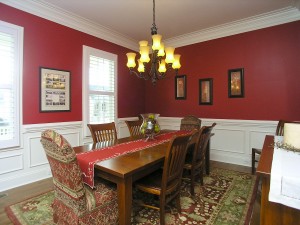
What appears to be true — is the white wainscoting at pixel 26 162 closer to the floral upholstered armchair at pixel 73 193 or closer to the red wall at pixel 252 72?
the floral upholstered armchair at pixel 73 193

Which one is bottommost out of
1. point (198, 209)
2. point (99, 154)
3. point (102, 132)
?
point (198, 209)

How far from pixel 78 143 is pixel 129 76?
213 centimetres

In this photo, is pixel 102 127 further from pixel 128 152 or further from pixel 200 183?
pixel 200 183

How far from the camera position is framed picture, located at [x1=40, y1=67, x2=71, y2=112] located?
10.1 ft

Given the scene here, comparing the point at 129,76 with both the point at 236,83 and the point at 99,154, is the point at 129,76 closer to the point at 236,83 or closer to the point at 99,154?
the point at 236,83

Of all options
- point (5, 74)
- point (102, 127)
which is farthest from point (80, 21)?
point (102, 127)

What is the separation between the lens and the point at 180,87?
4.61m

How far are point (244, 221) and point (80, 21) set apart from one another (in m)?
4.05

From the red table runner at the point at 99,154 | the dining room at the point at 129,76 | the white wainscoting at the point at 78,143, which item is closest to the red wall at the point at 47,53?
the dining room at the point at 129,76

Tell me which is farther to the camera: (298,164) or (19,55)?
(19,55)

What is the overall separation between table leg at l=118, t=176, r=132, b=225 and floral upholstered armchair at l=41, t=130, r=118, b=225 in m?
0.16

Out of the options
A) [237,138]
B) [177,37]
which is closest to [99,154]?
[237,138]

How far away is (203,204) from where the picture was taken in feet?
7.41

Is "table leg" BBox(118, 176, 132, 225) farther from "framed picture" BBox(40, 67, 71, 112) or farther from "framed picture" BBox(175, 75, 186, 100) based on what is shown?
"framed picture" BBox(175, 75, 186, 100)
